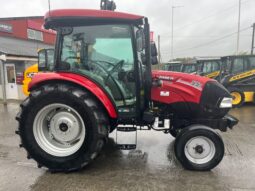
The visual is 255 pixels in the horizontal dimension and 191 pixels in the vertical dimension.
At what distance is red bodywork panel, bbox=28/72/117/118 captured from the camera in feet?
10.9

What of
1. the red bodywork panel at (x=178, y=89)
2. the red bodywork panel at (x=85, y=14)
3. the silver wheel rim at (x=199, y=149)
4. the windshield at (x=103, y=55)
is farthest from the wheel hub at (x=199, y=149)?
the red bodywork panel at (x=85, y=14)

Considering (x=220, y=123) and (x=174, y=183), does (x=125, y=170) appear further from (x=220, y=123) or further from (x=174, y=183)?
(x=220, y=123)

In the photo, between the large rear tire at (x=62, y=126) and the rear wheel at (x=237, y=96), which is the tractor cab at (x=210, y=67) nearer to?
the rear wheel at (x=237, y=96)

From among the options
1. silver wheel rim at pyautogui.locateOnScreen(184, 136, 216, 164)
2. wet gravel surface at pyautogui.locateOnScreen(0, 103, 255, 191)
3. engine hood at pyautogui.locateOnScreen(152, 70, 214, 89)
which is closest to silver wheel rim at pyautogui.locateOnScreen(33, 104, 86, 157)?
wet gravel surface at pyautogui.locateOnScreen(0, 103, 255, 191)

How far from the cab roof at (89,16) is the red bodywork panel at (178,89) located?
1039mm

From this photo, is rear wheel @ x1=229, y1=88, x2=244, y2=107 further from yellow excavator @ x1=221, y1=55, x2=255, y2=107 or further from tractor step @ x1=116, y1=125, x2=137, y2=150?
tractor step @ x1=116, y1=125, x2=137, y2=150

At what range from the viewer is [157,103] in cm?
386

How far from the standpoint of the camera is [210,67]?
41.2ft

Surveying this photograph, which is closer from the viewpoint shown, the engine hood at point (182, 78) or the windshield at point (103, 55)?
the windshield at point (103, 55)

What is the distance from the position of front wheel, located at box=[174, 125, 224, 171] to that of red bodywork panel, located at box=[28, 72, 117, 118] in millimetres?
1133

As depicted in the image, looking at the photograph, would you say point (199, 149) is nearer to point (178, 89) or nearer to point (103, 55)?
Answer: point (178, 89)

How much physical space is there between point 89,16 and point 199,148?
2.57m

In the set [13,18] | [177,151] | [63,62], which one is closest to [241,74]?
[177,151]

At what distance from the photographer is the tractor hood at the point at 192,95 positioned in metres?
3.74
